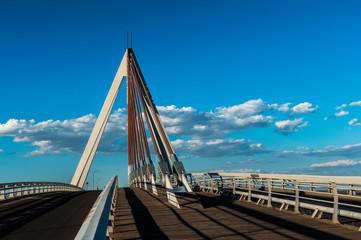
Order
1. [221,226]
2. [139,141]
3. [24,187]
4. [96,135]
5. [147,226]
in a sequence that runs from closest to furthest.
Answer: [221,226] < [147,226] < [24,187] < [139,141] < [96,135]

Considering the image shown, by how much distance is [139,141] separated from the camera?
37.6 m

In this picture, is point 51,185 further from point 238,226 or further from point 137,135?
point 238,226

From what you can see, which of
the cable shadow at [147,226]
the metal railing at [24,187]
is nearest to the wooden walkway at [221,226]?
the cable shadow at [147,226]

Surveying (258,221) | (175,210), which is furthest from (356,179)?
(175,210)

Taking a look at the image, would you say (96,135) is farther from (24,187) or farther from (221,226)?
(221,226)

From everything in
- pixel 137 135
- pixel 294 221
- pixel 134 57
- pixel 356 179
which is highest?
pixel 134 57

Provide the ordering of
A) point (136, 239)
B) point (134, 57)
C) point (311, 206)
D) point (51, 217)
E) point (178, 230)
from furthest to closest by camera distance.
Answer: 1. point (134, 57)
2. point (51, 217)
3. point (311, 206)
4. point (178, 230)
5. point (136, 239)

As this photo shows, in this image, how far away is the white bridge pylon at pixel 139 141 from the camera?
16897 mm

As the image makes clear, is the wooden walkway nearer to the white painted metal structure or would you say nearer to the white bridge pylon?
the white bridge pylon

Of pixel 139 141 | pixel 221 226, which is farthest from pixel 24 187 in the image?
pixel 221 226

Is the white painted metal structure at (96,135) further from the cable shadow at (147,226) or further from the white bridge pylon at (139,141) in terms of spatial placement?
the cable shadow at (147,226)

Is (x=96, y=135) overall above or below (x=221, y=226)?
above

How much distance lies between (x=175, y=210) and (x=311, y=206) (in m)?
4.45

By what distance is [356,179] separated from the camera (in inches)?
305
